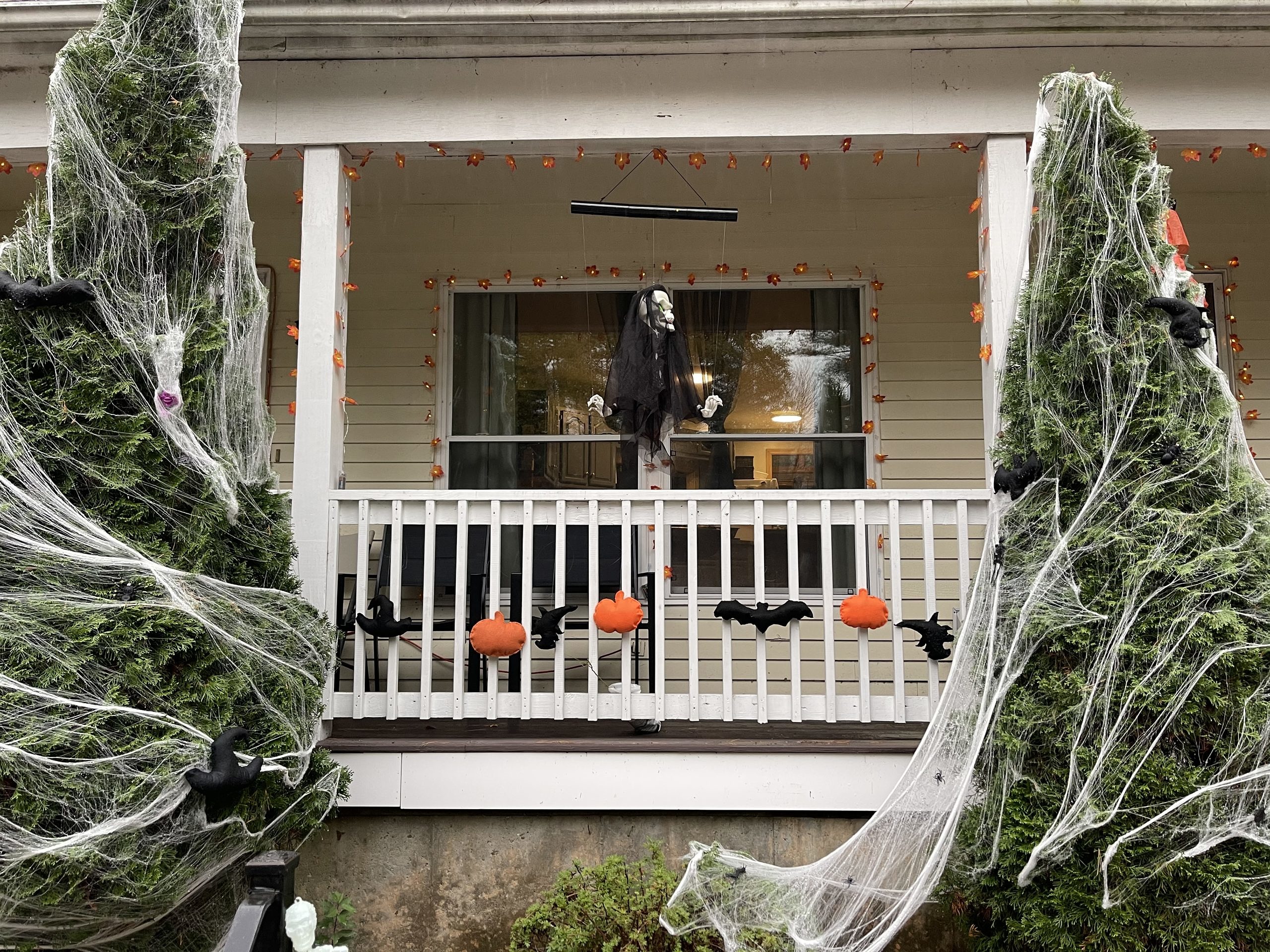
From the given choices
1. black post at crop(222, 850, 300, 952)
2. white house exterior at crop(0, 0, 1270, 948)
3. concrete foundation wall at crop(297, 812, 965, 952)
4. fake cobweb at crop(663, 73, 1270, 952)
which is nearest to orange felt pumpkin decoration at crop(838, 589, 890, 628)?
white house exterior at crop(0, 0, 1270, 948)

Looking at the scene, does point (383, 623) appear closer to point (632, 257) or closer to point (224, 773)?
point (224, 773)

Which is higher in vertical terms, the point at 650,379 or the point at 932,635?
the point at 650,379

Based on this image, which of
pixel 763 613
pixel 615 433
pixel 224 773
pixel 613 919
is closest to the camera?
pixel 224 773

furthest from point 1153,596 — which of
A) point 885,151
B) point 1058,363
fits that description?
point 885,151

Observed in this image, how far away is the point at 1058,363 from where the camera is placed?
3102 mm

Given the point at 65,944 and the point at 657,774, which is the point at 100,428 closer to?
the point at 65,944

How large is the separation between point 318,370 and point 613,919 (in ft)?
7.61

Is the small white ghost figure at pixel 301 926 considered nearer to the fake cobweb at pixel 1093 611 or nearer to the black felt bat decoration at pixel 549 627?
the fake cobweb at pixel 1093 611

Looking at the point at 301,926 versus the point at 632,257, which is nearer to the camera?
the point at 301,926

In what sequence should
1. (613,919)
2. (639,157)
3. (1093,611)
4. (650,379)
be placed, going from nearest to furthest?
(1093,611) → (613,919) → (639,157) → (650,379)

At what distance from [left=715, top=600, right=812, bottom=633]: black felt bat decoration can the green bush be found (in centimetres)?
89

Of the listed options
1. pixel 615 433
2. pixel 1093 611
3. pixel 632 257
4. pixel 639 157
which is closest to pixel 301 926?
pixel 1093 611

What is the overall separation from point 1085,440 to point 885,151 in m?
1.71

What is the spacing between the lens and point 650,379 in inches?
200
